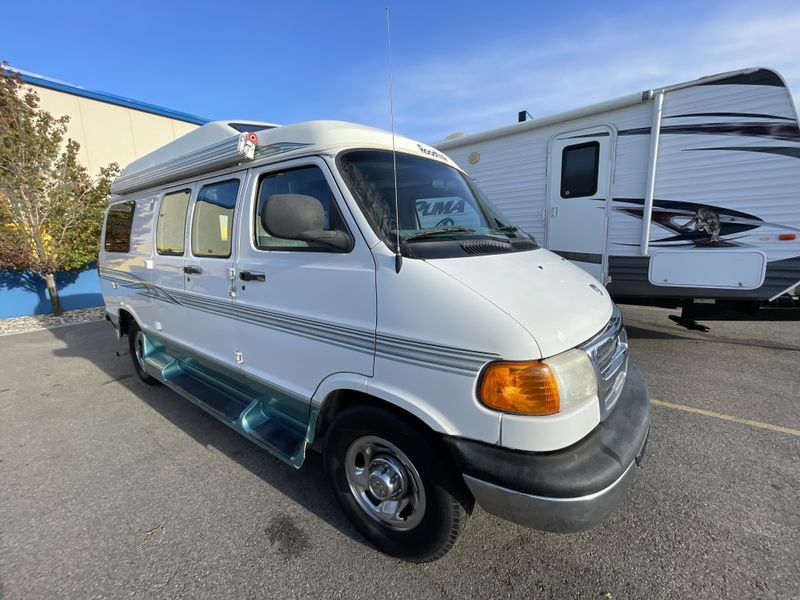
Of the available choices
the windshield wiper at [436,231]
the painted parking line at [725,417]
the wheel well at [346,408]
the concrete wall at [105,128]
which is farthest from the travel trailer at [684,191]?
the concrete wall at [105,128]

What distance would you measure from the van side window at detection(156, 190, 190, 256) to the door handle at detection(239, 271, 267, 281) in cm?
115

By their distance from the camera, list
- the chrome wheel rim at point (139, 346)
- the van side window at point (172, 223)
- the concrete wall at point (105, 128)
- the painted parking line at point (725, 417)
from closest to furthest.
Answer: the painted parking line at point (725, 417), the van side window at point (172, 223), the chrome wheel rim at point (139, 346), the concrete wall at point (105, 128)

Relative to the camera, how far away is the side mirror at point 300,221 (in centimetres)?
209

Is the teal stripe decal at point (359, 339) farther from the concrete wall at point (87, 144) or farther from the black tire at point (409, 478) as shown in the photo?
the concrete wall at point (87, 144)

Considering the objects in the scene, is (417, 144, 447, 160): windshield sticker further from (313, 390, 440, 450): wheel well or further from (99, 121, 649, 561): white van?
(313, 390, 440, 450): wheel well

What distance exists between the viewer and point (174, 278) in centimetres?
362

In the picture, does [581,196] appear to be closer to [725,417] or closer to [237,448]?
[725,417]

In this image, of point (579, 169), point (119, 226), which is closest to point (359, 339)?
point (119, 226)

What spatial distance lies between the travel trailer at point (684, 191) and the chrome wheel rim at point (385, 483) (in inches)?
179

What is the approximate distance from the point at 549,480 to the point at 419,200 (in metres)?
1.84

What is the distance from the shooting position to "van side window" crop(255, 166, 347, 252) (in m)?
2.27

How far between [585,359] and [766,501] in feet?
6.49

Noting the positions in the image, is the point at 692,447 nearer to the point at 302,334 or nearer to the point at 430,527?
the point at 430,527

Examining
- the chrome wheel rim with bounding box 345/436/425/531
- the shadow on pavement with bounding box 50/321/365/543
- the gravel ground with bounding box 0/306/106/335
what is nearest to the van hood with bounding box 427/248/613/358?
the chrome wheel rim with bounding box 345/436/425/531
